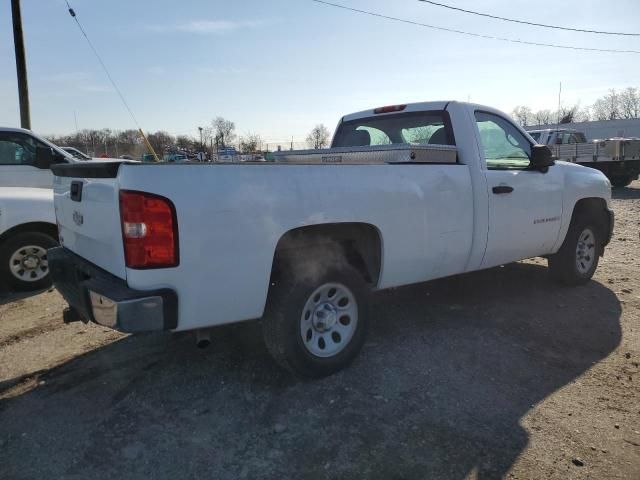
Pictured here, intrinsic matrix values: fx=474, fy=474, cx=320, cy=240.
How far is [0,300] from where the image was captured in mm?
5289

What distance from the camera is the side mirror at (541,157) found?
4.53 m

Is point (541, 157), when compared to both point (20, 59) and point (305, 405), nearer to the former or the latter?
point (305, 405)

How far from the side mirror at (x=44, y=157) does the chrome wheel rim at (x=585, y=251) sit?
6883 mm

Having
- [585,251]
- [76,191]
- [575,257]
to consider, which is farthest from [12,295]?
[585,251]

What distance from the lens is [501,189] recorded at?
419 centimetres

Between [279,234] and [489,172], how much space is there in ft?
7.34

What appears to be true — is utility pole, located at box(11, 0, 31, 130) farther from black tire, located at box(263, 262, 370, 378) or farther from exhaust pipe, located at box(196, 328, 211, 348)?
black tire, located at box(263, 262, 370, 378)

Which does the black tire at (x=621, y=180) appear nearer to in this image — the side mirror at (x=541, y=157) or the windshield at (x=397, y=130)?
the side mirror at (x=541, y=157)

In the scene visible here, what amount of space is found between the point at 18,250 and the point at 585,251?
6.57 metres

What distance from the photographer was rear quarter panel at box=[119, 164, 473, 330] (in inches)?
99.3

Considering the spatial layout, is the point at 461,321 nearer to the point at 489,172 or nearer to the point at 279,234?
the point at 489,172

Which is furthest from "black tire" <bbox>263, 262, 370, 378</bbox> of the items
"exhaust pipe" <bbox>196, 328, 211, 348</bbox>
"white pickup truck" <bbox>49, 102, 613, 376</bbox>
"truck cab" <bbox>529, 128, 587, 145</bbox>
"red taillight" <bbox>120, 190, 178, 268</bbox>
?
"truck cab" <bbox>529, 128, 587, 145</bbox>

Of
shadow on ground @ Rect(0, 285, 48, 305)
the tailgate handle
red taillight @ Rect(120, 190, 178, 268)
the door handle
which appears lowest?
shadow on ground @ Rect(0, 285, 48, 305)

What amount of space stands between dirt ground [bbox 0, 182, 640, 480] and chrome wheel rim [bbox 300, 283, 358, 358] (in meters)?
0.24
